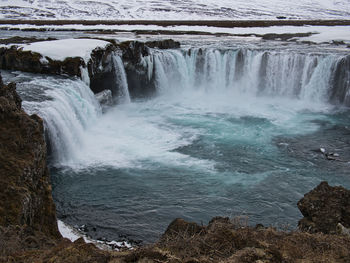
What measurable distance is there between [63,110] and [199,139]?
5733 mm

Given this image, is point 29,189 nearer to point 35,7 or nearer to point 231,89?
point 231,89

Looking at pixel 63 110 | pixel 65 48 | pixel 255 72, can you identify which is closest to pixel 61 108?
pixel 63 110

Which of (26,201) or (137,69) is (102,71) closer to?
(137,69)

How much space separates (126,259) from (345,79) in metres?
22.3

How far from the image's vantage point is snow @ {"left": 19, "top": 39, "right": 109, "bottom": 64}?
19.1 meters

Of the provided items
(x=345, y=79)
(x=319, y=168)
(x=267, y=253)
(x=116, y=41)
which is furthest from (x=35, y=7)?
(x=267, y=253)

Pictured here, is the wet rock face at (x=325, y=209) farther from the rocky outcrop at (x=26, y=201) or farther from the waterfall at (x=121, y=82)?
the waterfall at (x=121, y=82)

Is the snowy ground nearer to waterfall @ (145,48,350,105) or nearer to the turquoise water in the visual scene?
waterfall @ (145,48,350,105)

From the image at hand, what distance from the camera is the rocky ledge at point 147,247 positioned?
167 inches

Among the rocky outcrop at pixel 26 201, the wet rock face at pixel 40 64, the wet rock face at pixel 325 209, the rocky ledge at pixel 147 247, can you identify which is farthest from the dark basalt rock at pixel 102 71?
the wet rock face at pixel 325 209

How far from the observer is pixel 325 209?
6605 millimetres

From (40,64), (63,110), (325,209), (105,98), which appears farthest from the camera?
(105,98)

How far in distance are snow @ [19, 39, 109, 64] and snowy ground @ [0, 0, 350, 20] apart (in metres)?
66.3

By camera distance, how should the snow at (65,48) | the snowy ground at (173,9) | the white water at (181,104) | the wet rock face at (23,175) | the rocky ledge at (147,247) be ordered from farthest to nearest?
the snowy ground at (173,9) < the snow at (65,48) < the white water at (181,104) < the wet rock face at (23,175) < the rocky ledge at (147,247)
